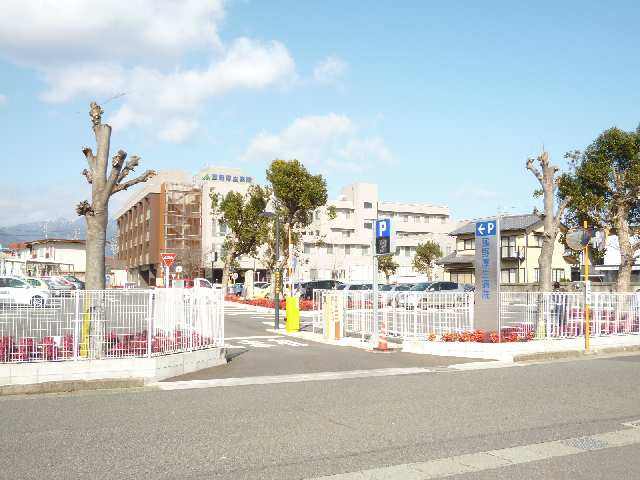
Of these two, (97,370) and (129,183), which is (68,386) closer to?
(97,370)

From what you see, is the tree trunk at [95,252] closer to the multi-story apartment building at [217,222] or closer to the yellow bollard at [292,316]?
the yellow bollard at [292,316]

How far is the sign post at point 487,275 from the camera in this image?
16.2 m

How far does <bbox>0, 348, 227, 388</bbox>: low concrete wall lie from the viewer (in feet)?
35.0

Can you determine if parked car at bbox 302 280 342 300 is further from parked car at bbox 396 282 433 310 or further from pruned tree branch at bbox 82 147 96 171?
pruned tree branch at bbox 82 147 96 171

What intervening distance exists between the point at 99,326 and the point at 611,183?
68.5 feet

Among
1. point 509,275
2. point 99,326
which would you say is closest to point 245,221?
point 509,275

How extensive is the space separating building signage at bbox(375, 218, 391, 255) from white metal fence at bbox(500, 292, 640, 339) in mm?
3383

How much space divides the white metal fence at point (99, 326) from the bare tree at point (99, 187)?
61.6 inches

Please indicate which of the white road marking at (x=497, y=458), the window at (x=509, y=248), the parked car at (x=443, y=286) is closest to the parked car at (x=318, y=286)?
the parked car at (x=443, y=286)

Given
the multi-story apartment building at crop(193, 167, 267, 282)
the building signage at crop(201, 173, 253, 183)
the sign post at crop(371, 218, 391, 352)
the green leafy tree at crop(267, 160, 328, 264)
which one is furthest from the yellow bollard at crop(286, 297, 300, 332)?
the building signage at crop(201, 173, 253, 183)

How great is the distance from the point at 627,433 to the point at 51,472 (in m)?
6.51

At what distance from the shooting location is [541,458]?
667cm

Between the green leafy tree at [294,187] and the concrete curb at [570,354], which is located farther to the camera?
the green leafy tree at [294,187]

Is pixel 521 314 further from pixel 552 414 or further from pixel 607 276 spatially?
pixel 607 276
